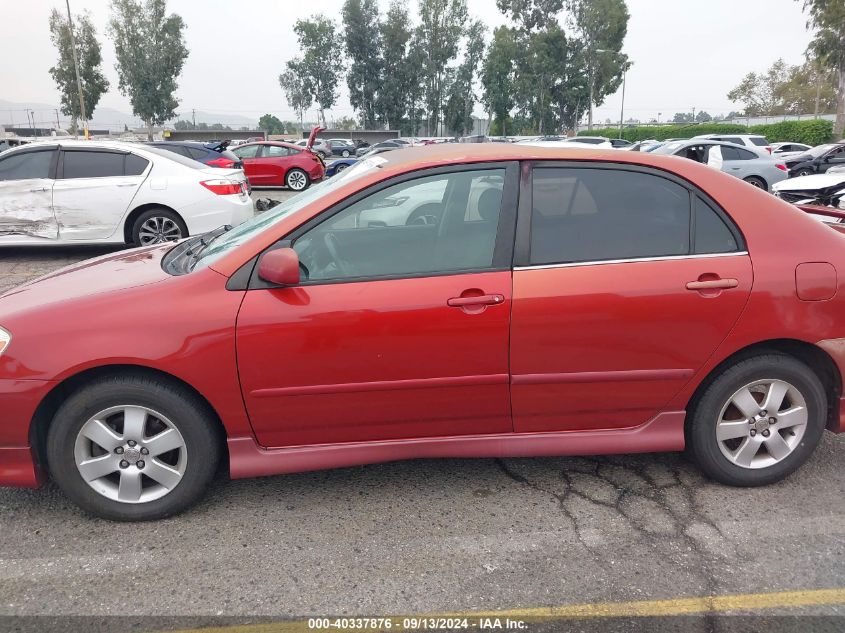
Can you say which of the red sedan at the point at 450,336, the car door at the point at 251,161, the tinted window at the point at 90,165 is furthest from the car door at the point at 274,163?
the red sedan at the point at 450,336

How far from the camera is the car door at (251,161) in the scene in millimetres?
18547

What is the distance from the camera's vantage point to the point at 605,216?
9.54 ft

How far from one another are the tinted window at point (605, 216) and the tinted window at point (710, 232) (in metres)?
0.05

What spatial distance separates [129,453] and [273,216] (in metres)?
1.26

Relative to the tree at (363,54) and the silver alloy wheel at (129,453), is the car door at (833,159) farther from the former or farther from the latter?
the tree at (363,54)

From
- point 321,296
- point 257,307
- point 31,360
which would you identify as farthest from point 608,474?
point 31,360

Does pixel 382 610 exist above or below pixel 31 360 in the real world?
below

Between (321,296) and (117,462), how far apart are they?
3.67 feet

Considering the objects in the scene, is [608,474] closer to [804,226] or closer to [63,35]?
[804,226]

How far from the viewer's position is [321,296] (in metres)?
2.68

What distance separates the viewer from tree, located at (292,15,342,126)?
69.2 meters

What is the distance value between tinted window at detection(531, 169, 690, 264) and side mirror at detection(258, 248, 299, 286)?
1.02 metres

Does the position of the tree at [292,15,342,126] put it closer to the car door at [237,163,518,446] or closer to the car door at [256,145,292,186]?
the car door at [256,145,292,186]

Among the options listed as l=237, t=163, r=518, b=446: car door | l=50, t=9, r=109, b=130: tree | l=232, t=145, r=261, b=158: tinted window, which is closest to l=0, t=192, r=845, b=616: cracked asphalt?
l=237, t=163, r=518, b=446: car door
